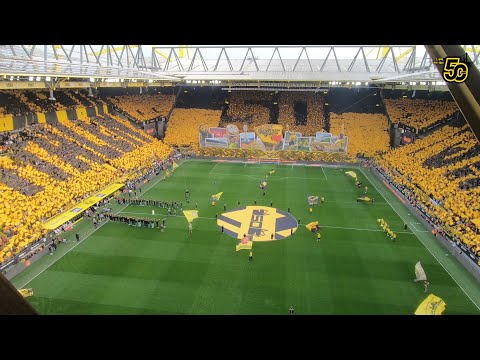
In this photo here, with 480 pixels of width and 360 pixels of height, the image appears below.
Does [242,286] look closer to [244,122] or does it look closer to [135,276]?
[135,276]

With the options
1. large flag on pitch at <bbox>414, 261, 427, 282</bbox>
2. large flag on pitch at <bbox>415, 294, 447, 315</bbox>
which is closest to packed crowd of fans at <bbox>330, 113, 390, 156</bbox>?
large flag on pitch at <bbox>414, 261, 427, 282</bbox>

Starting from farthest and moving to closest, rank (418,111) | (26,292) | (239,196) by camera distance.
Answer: (418,111), (239,196), (26,292)

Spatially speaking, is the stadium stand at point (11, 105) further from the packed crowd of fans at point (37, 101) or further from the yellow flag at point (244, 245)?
the yellow flag at point (244, 245)

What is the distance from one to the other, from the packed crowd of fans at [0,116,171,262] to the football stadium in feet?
0.53

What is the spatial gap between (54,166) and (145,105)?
2794 cm

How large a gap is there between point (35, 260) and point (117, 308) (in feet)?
26.2

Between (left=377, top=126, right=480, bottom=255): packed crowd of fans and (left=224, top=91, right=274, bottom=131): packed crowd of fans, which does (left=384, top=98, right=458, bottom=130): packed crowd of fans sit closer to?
(left=377, top=126, right=480, bottom=255): packed crowd of fans

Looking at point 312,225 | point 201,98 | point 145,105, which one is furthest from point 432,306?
point 145,105

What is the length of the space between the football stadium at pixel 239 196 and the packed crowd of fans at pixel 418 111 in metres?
0.28

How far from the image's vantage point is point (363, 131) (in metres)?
51.2

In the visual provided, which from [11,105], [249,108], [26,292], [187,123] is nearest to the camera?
[26,292]

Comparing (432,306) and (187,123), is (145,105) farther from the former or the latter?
(432,306)

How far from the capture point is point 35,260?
70.4ft
